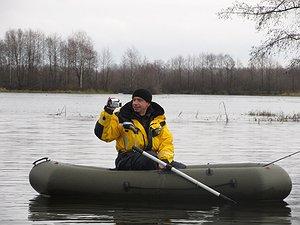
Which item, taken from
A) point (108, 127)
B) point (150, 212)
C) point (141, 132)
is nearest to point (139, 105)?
point (141, 132)

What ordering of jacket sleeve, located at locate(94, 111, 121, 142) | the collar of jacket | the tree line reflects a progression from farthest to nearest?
the tree line, the collar of jacket, jacket sleeve, located at locate(94, 111, 121, 142)

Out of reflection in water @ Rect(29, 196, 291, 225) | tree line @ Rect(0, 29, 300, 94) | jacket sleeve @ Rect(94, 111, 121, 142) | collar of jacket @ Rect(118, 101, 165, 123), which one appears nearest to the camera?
reflection in water @ Rect(29, 196, 291, 225)

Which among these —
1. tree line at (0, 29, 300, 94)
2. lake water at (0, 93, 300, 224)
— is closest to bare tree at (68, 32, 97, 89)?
tree line at (0, 29, 300, 94)

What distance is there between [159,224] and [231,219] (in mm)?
975

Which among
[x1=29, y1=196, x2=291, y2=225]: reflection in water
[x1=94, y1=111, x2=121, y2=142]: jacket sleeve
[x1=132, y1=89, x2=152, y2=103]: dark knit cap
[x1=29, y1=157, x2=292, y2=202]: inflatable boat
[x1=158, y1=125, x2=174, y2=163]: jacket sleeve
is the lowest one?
[x1=29, y1=196, x2=291, y2=225]: reflection in water

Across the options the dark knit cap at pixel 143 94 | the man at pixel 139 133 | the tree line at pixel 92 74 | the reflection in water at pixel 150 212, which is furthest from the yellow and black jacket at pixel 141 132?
the tree line at pixel 92 74

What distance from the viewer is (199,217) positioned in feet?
25.3

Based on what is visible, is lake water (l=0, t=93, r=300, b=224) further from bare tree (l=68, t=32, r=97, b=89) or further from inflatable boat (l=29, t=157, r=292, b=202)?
bare tree (l=68, t=32, r=97, b=89)

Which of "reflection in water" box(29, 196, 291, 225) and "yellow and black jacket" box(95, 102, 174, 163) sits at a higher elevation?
"yellow and black jacket" box(95, 102, 174, 163)

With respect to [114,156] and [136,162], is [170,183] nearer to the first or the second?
[136,162]

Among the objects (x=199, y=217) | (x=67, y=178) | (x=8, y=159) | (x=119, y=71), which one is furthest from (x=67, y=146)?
(x=119, y=71)

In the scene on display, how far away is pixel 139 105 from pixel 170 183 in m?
1.16

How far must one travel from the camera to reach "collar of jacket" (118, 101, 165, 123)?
847cm

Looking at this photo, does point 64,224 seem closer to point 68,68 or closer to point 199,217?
point 199,217
